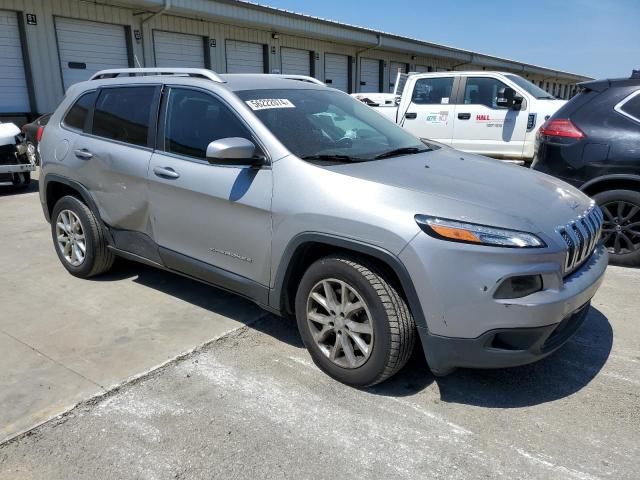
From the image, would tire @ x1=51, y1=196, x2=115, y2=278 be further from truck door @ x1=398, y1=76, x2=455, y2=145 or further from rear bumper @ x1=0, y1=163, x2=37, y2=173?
truck door @ x1=398, y1=76, x2=455, y2=145

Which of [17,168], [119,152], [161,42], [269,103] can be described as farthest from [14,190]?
[161,42]

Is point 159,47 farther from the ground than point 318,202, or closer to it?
farther from the ground

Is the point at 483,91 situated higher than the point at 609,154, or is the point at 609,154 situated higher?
the point at 483,91

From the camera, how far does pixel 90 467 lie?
96.0 inches

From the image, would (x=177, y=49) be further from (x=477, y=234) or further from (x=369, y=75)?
(x=477, y=234)

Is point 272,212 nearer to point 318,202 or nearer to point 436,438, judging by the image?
point 318,202

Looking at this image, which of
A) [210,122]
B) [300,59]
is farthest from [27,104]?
[210,122]

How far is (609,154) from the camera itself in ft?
16.2

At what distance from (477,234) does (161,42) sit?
50.3ft

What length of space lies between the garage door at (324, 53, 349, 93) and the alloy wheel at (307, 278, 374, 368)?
1958 centimetres

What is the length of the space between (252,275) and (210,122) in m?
1.08

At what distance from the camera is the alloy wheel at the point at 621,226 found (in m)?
4.98

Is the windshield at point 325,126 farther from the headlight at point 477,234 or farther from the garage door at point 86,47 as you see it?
the garage door at point 86,47

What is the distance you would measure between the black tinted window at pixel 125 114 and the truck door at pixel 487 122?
6.34 m
